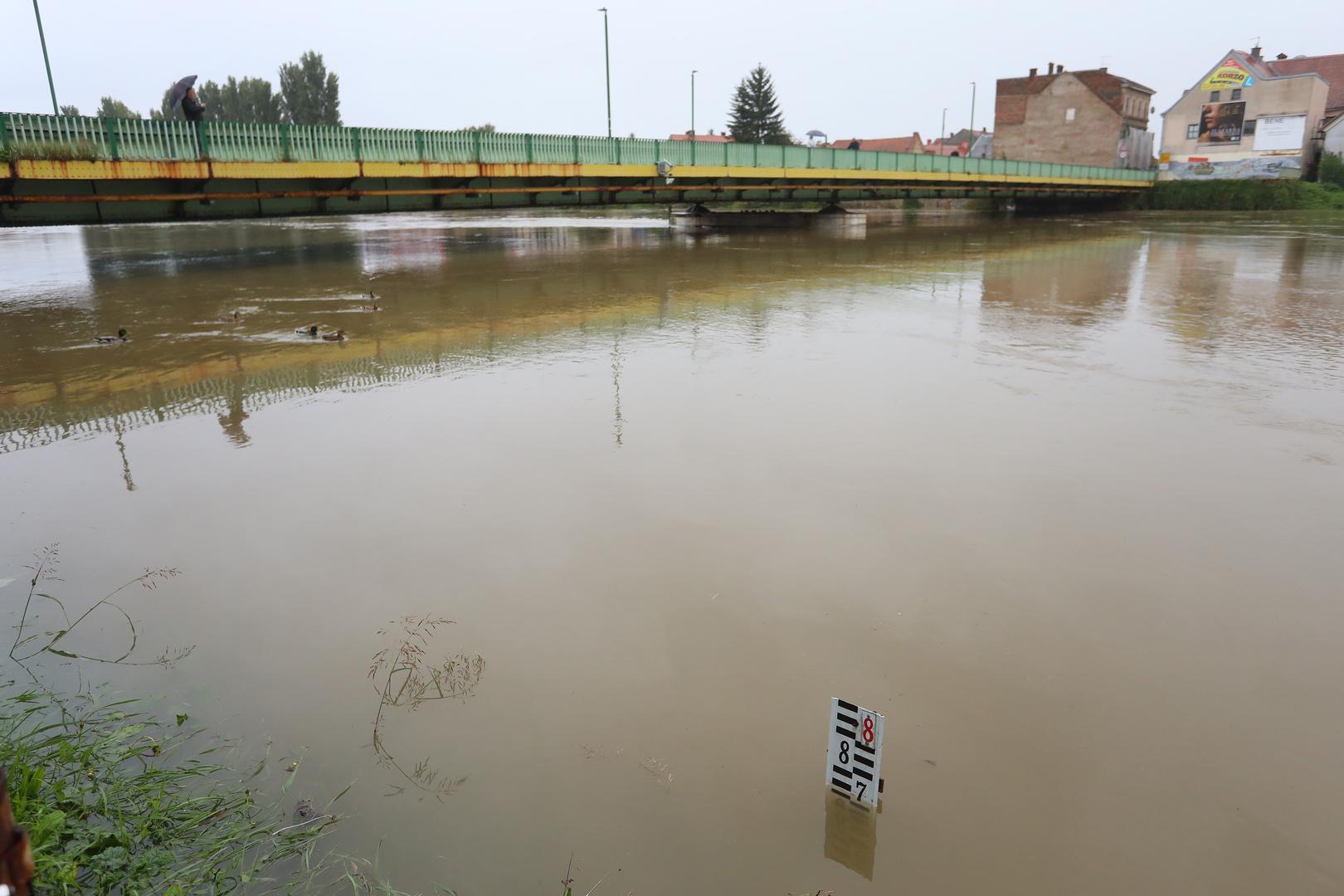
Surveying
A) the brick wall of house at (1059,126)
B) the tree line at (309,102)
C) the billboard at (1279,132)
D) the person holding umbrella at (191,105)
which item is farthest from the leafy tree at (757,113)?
the person holding umbrella at (191,105)

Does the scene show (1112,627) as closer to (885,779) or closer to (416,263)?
(885,779)

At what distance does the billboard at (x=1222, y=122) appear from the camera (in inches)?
2311

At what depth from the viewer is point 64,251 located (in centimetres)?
2778

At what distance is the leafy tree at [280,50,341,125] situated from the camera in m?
87.0

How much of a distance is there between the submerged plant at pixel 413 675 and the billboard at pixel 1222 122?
71850 millimetres

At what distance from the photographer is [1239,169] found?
58688 mm

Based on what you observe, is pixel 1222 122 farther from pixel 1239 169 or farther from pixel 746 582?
pixel 746 582

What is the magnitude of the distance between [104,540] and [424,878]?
3865mm

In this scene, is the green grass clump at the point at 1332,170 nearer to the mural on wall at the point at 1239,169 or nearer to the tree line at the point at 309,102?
the mural on wall at the point at 1239,169

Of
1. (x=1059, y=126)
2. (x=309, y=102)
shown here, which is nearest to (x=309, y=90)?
(x=309, y=102)

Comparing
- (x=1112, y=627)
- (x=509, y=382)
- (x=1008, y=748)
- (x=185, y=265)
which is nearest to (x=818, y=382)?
(x=509, y=382)

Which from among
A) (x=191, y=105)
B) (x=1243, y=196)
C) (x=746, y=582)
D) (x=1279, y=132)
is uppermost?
(x=1279, y=132)

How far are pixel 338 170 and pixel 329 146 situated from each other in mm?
533

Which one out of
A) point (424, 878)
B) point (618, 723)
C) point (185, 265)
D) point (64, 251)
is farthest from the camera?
point (64, 251)
